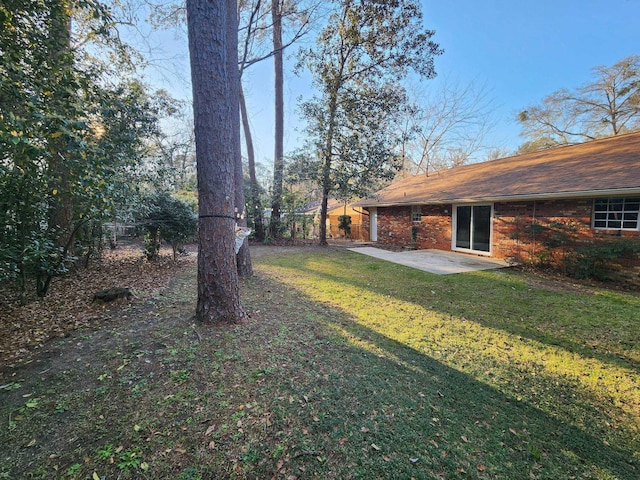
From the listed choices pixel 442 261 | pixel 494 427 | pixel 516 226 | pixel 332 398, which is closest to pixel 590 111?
pixel 516 226

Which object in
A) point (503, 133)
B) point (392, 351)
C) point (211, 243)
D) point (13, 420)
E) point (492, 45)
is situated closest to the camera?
point (13, 420)

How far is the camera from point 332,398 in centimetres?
238

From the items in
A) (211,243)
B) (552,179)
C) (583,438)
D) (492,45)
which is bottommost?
(583,438)

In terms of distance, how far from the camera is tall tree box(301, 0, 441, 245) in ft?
36.5

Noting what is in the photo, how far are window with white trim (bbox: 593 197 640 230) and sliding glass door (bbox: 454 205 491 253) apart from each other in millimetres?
2844

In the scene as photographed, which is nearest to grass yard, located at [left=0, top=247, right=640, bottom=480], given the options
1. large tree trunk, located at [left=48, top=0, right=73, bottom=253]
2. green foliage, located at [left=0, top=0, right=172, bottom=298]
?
green foliage, located at [left=0, top=0, right=172, bottom=298]

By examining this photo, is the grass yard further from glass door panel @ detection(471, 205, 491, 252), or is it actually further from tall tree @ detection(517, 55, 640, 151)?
tall tree @ detection(517, 55, 640, 151)

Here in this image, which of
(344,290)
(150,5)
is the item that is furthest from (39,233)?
(150,5)

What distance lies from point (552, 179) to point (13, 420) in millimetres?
11510

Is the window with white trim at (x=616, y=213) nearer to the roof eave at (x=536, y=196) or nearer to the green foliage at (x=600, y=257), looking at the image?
the roof eave at (x=536, y=196)

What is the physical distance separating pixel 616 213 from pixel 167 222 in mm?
12113

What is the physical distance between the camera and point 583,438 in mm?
2037

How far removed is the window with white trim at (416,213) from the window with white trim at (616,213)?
19.2ft

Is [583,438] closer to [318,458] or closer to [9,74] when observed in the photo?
[318,458]
